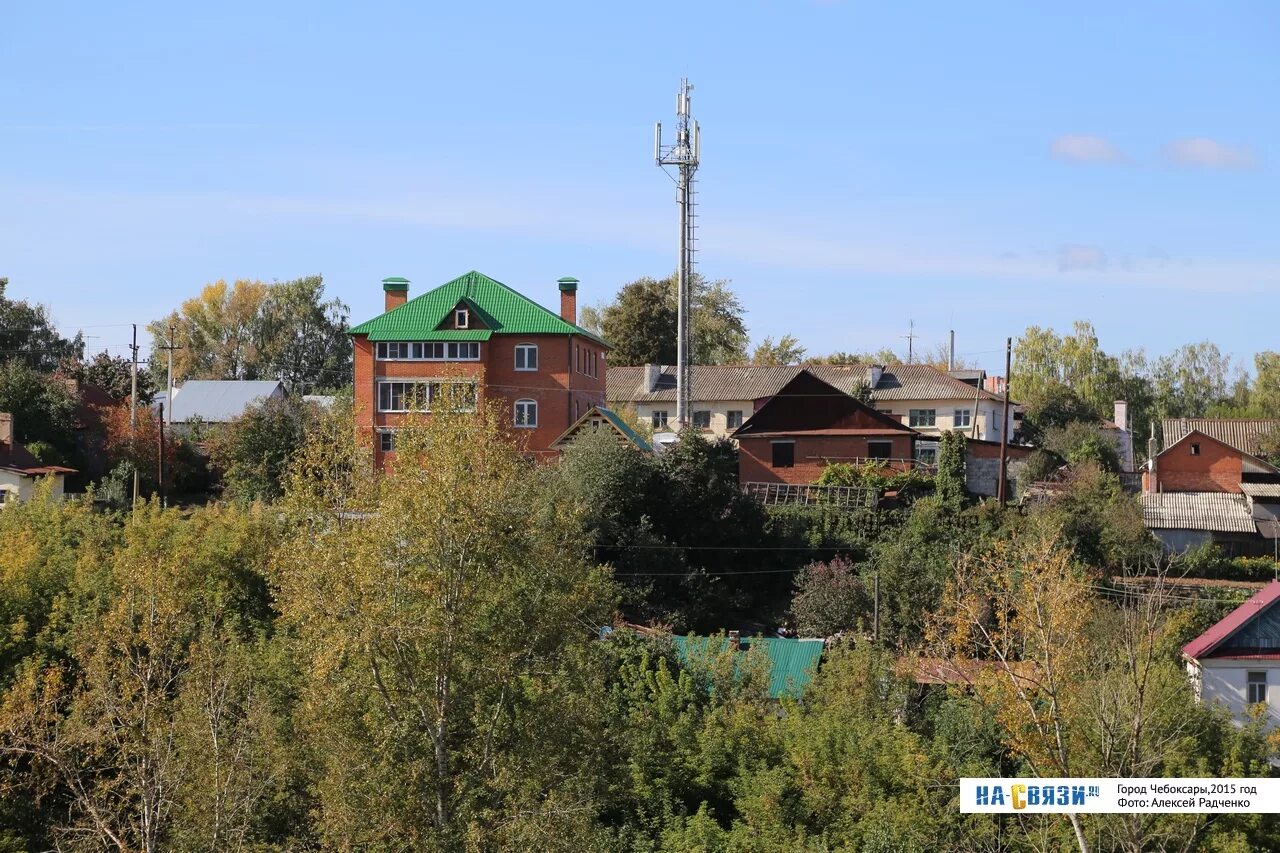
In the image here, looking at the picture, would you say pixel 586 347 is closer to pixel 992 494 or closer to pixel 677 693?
pixel 992 494

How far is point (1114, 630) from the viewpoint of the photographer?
2831 cm

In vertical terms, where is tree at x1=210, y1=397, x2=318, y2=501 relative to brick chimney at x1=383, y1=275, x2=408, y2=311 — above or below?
below

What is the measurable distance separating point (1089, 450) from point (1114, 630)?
23.0 metres

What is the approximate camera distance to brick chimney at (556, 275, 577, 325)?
4897 centimetres

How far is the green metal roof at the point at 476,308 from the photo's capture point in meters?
45.1

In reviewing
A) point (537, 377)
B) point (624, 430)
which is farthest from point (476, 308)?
point (624, 430)

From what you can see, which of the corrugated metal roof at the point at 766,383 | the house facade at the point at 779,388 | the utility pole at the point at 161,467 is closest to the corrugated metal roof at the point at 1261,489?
the house facade at the point at 779,388

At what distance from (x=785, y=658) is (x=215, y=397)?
40632 mm

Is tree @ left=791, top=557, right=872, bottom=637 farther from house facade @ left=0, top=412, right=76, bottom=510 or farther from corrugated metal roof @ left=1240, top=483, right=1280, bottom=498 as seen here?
house facade @ left=0, top=412, right=76, bottom=510

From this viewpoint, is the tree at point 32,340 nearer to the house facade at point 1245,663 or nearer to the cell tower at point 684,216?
the cell tower at point 684,216

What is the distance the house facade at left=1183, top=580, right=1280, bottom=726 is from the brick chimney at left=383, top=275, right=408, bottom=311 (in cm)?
2958

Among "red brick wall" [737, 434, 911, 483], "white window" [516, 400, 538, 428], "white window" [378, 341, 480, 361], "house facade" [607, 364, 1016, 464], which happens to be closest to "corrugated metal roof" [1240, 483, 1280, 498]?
"red brick wall" [737, 434, 911, 483]

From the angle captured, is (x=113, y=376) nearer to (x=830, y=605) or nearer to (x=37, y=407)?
(x=37, y=407)

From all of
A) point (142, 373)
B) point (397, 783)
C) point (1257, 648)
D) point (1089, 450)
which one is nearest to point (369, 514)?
point (397, 783)
